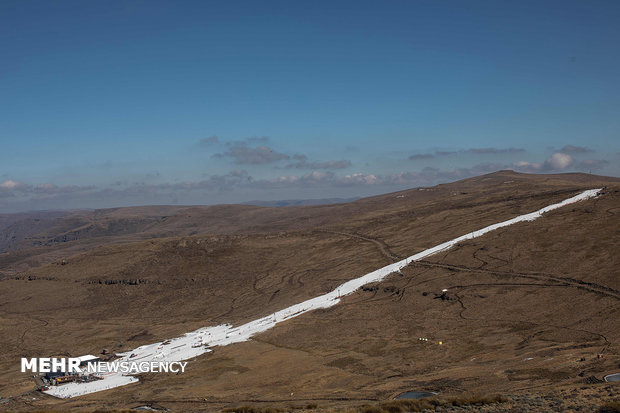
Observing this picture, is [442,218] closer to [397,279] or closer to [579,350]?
[397,279]

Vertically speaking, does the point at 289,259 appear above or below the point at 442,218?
below

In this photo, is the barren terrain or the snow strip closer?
the barren terrain

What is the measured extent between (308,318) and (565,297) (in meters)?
32.3

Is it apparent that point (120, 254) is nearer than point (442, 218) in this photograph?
No

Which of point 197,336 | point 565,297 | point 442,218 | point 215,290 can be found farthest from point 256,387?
point 442,218

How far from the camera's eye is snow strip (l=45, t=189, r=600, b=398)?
51188mm

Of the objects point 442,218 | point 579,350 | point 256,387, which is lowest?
point 256,387

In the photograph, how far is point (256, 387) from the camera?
42.2m

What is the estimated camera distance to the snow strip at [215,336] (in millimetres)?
51188

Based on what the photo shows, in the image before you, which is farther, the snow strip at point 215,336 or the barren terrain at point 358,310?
the snow strip at point 215,336

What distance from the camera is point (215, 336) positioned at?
6975 centimetres

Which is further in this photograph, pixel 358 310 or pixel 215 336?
pixel 215 336

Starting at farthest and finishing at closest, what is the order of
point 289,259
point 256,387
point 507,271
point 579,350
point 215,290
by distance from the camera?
1. point 289,259
2. point 215,290
3. point 507,271
4. point 256,387
5. point 579,350

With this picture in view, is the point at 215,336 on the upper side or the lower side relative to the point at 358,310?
lower
